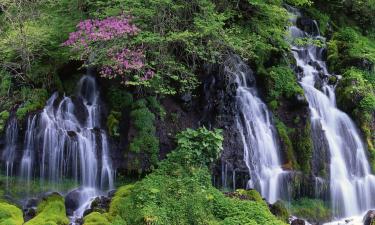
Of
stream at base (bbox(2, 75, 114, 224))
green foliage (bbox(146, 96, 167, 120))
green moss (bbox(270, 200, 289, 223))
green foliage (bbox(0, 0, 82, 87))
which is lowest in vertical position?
green moss (bbox(270, 200, 289, 223))

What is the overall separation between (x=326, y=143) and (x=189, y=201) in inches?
279

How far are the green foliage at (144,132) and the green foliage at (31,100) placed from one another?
268cm

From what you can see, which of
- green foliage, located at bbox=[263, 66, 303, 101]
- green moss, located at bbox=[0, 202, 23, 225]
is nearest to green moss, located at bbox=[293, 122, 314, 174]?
green foliage, located at bbox=[263, 66, 303, 101]

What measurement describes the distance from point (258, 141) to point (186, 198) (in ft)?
16.8

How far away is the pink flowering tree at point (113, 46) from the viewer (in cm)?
1134

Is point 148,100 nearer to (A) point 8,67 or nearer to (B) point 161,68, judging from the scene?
(B) point 161,68

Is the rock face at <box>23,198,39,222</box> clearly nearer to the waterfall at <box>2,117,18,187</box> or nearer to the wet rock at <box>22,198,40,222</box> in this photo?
the wet rock at <box>22,198,40,222</box>

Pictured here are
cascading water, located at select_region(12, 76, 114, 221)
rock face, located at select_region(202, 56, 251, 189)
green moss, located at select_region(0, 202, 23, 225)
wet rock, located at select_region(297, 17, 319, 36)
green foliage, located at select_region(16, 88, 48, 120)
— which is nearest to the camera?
green moss, located at select_region(0, 202, 23, 225)

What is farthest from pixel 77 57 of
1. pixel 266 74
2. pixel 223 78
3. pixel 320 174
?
pixel 320 174

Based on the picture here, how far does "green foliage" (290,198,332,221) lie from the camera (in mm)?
13156

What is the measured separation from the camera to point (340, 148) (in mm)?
14922

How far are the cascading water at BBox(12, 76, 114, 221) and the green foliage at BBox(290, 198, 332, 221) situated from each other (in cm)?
563

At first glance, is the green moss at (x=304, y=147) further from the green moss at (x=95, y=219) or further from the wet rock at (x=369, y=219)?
the green moss at (x=95, y=219)

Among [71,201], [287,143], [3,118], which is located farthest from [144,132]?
[287,143]
